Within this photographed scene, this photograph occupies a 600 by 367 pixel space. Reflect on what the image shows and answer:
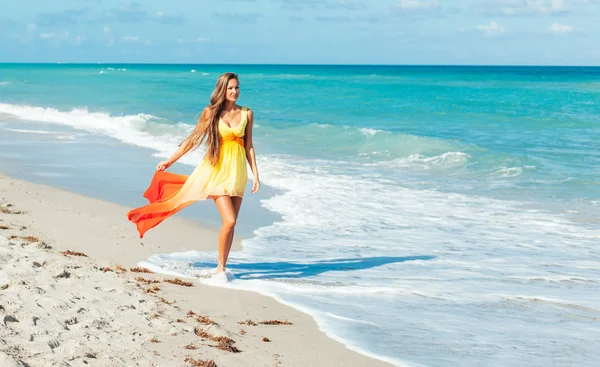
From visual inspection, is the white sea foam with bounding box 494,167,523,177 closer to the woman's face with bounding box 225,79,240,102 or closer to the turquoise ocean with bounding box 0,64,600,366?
the turquoise ocean with bounding box 0,64,600,366

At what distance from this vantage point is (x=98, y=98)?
40.5m

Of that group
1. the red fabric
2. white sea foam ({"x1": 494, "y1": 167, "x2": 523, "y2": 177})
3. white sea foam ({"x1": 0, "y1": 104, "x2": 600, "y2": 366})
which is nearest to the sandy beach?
white sea foam ({"x1": 0, "y1": 104, "x2": 600, "y2": 366})

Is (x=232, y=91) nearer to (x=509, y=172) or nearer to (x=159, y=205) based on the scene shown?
(x=159, y=205)

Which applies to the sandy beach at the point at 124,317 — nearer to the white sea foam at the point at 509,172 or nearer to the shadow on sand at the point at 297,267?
the shadow on sand at the point at 297,267

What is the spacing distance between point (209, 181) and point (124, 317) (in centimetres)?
194

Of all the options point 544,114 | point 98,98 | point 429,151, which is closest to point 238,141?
point 429,151

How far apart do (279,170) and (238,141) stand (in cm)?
806

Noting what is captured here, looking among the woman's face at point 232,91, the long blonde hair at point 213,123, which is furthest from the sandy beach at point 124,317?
the woman's face at point 232,91

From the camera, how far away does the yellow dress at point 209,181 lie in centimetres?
647

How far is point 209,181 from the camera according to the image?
6.58 metres

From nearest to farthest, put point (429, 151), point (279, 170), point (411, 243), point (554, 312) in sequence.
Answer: point (554, 312) < point (411, 243) < point (279, 170) < point (429, 151)

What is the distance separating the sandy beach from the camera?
426 centimetres

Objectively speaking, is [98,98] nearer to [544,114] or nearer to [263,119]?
[263,119]

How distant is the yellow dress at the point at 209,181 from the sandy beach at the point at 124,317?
536 millimetres
